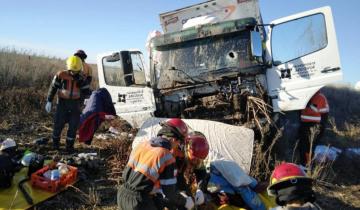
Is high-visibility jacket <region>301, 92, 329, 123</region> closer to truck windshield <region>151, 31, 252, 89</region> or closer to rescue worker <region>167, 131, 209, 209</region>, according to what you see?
truck windshield <region>151, 31, 252, 89</region>

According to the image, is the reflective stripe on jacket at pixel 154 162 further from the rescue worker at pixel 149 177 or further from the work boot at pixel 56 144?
the work boot at pixel 56 144

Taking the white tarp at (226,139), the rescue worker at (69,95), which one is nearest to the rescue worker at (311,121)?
the white tarp at (226,139)

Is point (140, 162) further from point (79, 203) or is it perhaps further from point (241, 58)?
point (241, 58)

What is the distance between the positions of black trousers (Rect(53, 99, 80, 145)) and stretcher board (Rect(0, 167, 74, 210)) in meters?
1.56

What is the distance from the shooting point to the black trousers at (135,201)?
141 inches

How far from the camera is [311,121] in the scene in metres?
6.53

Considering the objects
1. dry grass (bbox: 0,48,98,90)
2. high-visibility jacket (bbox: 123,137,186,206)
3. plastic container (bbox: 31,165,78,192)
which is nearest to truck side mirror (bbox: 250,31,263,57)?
high-visibility jacket (bbox: 123,137,186,206)

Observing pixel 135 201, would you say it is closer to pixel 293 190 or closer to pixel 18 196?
pixel 293 190

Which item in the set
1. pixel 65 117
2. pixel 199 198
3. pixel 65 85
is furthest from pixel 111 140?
pixel 199 198

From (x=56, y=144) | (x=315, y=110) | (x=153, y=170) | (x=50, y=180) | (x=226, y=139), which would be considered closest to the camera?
(x=153, y=170)

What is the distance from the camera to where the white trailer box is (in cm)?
712

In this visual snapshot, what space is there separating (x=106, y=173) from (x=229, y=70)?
2436 millimetres

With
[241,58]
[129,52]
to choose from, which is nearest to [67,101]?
[129,52]

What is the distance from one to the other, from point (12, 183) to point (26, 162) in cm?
35
